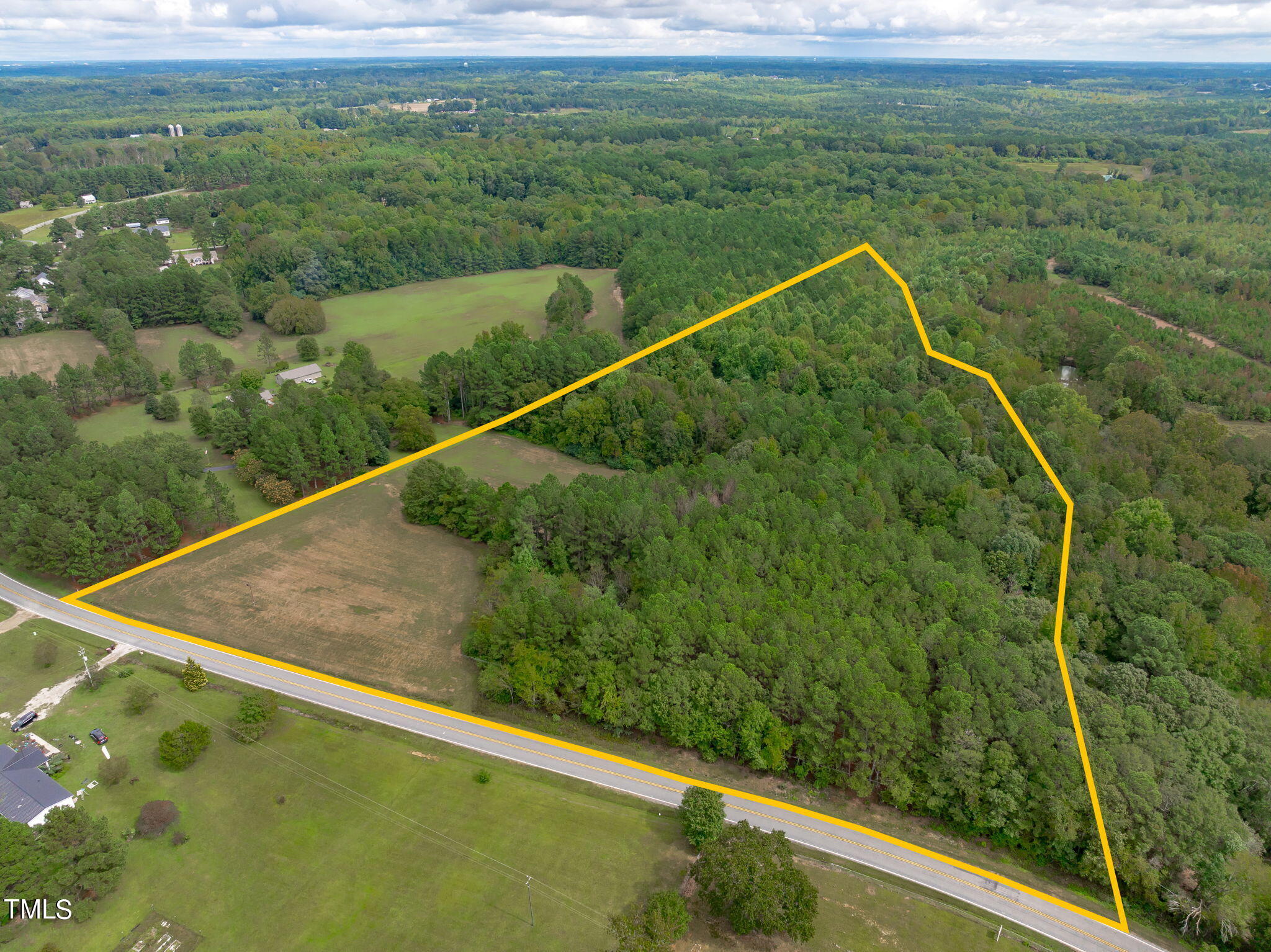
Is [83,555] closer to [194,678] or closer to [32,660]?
[32,660]

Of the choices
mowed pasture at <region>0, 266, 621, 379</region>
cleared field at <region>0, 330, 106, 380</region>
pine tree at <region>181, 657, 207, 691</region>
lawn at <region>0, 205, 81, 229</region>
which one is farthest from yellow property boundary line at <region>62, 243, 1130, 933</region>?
lawn at <region>0, 205, 81, 229</region>

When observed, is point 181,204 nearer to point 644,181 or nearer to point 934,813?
point 644,181

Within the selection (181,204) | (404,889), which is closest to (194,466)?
(404,889)

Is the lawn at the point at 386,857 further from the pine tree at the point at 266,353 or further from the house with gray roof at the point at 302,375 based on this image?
the pine tree at the point at 266,353

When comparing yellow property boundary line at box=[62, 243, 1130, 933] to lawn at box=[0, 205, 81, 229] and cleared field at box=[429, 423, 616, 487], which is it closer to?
cleared field at box=[429, 423, 616, 487]

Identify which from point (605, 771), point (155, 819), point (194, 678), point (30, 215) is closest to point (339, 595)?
point (194, 678)

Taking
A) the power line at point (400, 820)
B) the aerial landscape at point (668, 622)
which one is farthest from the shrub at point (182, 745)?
the power line at point (400, 820)

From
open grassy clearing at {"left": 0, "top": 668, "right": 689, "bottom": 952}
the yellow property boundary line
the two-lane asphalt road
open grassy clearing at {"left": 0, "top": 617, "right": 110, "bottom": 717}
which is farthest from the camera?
open grassy clearing at {"left": 0, "top": 617, "right": 110, "bottom": 717}
